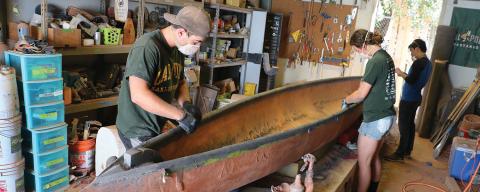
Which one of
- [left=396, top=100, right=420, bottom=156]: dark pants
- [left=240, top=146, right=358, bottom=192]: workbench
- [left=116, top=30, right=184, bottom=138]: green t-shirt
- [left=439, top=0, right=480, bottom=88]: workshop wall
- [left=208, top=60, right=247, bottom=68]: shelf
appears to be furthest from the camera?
[left=439, top=0, right=480, bottom=88]: workshop wall

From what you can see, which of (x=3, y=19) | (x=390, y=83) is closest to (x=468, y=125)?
(x=390, y=83)

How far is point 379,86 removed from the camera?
Result: 9.29ft

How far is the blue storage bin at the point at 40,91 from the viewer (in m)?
2.78

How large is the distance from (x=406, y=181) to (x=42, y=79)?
12.3ft

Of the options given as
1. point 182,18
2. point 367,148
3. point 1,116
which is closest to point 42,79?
point 1,116

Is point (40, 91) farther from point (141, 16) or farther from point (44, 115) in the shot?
point (141, 16)

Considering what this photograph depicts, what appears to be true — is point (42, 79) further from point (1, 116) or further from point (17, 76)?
point (1, 116)

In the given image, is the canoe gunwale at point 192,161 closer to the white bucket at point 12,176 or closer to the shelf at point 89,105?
the white bucket at point 12,176

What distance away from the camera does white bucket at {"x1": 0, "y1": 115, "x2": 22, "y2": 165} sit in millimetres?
2694

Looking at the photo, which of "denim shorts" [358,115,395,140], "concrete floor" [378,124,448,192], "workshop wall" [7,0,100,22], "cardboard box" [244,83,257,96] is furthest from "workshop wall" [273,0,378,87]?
"workshop wall" [7,0,100,22]

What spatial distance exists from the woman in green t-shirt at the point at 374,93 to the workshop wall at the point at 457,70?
3.63 m

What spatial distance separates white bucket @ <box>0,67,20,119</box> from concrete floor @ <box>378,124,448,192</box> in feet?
11.3

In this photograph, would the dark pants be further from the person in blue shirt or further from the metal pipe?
the metal pipe

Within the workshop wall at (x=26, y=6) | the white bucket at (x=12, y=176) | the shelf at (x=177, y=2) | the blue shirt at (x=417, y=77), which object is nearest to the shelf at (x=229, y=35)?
the shelf at (x=177, y=2)
